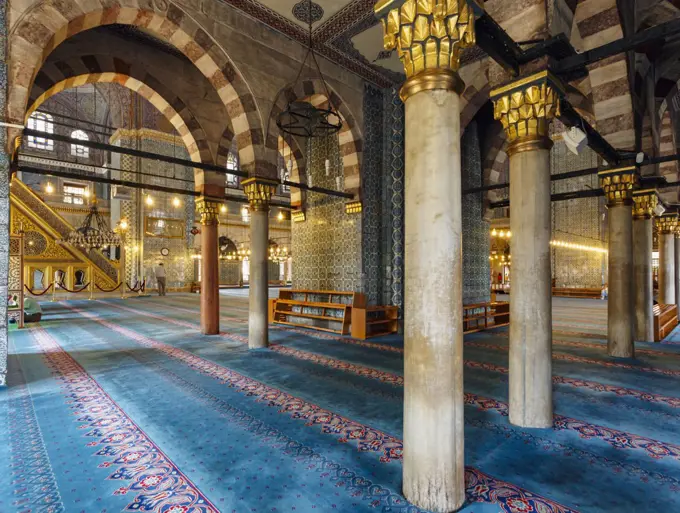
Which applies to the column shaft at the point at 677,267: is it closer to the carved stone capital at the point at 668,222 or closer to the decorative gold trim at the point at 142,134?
the carved stone capital at the point at 668,222

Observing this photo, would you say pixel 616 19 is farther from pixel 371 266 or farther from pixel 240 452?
pixel 240 452

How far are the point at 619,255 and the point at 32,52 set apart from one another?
803 cm

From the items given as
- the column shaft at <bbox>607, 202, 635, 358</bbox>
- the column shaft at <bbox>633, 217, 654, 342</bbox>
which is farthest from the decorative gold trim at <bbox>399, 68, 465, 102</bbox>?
the column shaft at <bbox>633, 217, 654, 342</bbox>

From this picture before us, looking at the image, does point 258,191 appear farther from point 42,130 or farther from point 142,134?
point 42,130

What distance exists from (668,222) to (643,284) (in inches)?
166

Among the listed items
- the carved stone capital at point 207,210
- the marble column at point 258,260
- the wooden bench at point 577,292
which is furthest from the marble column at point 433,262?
the wooden bench at point 577,292

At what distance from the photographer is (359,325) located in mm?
7020

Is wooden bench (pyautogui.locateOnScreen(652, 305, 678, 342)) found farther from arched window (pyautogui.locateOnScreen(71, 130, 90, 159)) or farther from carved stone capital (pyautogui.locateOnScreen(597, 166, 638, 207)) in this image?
arched window (pyautogui.locateOnScreen(71, 130, 90, 159))

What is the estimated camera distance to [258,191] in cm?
619

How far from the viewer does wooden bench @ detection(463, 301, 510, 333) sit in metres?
8.12

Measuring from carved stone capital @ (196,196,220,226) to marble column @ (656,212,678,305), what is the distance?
11241 millimetres

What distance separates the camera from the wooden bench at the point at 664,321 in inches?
274

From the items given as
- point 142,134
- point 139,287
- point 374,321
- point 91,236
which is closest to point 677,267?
point 374,321

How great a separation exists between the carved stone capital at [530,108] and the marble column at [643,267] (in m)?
5.19
